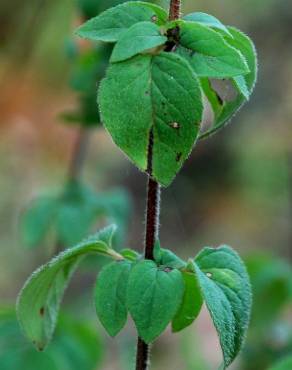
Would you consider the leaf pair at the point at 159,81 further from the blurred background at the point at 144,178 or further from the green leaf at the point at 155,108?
the blurred background at the point at 144,178

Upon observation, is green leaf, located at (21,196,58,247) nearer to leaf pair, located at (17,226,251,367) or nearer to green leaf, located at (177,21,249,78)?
leaf pair, located at (17,226,251,367)

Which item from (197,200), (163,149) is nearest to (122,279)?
(163,149)

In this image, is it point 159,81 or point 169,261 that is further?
point 169,261

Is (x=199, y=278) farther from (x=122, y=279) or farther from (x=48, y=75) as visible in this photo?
(x=48, y=75)

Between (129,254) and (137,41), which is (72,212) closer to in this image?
(129,254)

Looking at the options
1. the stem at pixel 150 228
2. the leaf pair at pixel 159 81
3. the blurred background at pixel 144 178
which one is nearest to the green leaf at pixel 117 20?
the leaf pair at pixel 159 81

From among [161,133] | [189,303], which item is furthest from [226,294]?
[161,133]
